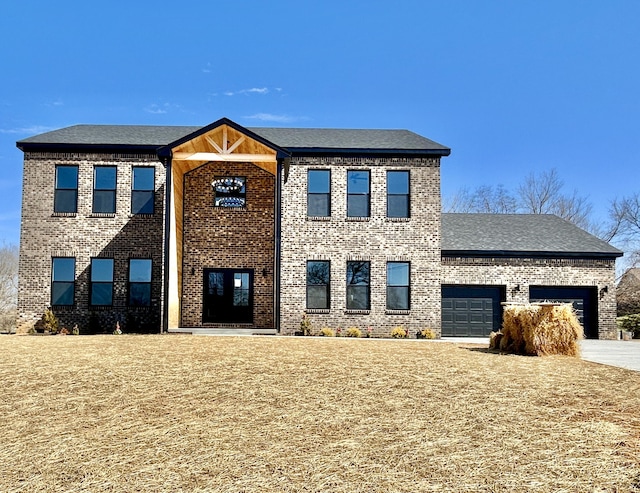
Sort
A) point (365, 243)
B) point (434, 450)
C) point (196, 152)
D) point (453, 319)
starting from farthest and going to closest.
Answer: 1. point (453, 319)
2. point (365, 243)
3. point (196, 152)
4. point (434, 450)

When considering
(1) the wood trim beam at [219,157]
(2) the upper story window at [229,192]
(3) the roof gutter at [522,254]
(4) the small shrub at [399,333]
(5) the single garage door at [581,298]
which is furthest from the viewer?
(5) the single garage door at [581,298]

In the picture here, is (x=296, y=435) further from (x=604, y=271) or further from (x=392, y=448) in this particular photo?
(x=604, y=271)

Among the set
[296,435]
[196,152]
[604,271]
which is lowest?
[296,435]

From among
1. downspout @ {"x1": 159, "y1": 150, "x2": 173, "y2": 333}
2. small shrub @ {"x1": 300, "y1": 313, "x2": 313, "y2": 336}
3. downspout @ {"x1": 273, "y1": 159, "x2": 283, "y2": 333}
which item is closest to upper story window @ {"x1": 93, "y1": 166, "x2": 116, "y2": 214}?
downspout @ {"x1": 159, "y1": 150, "x2": 173, "y2": 333}

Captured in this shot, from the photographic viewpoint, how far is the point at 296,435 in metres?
5.74

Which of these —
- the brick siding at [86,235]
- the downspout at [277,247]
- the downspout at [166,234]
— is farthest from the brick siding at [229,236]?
the downspout at [166,234]

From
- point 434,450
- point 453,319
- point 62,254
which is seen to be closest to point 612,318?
point 453,319

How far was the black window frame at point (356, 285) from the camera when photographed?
62.3 ft

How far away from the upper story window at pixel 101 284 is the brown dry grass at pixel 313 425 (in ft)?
28.3

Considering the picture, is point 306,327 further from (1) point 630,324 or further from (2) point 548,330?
(1) point 630,324

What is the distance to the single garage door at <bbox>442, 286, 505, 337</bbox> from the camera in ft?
67.9

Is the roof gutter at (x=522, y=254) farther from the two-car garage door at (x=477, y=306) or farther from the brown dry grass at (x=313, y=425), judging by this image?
the brown dry grass at (x=313, y=425)

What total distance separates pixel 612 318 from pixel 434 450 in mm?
18881

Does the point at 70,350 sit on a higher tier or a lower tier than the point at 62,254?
lower
